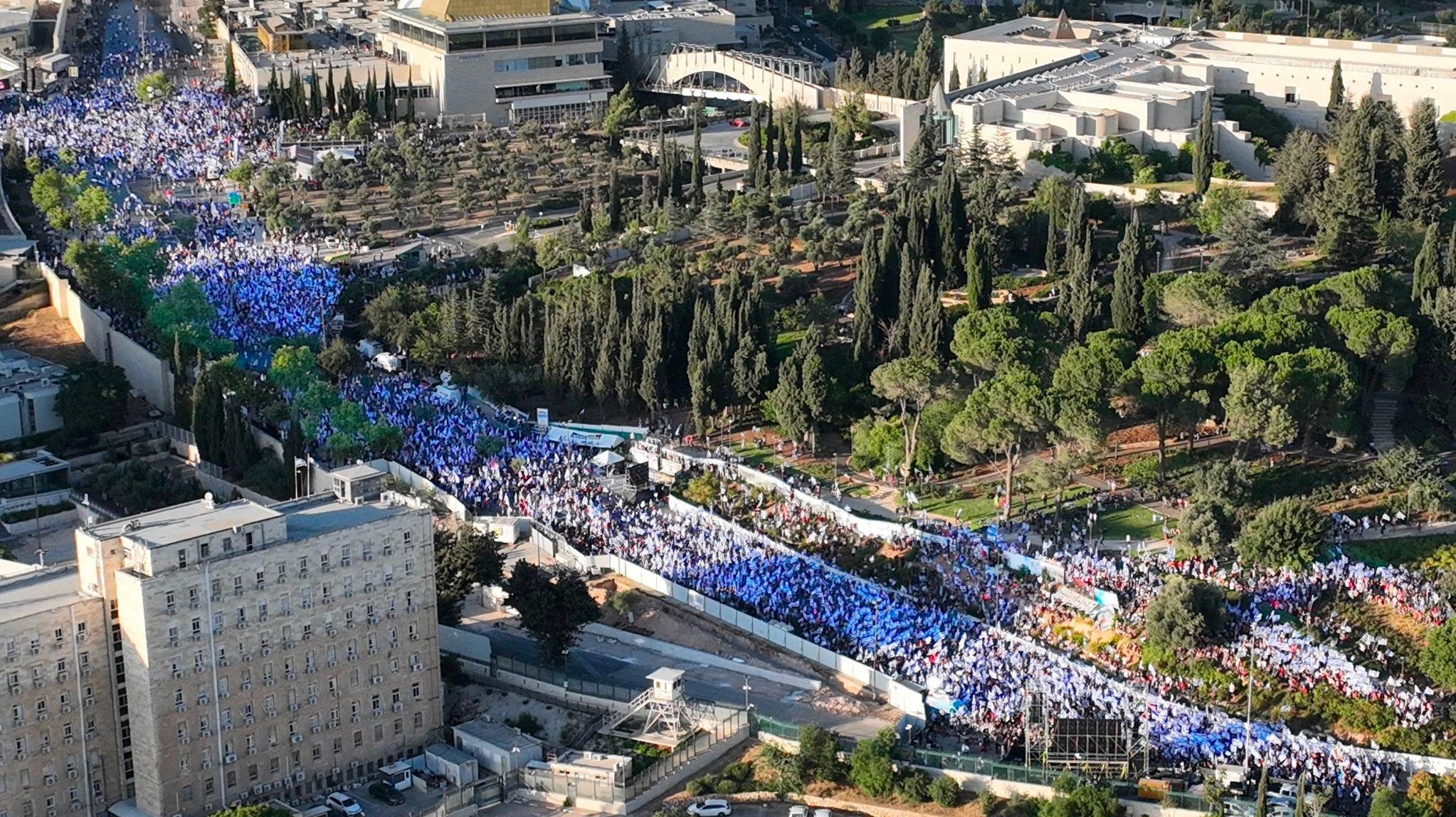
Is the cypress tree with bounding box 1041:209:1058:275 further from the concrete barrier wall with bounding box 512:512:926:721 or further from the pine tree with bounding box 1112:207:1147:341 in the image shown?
the concrete barrier wall with bounding box 512:512:926:721

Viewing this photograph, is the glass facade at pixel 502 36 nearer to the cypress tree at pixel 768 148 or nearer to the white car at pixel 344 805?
the cypress tree at pixel 768 148

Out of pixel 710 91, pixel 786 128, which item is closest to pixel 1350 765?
pixel 786 128

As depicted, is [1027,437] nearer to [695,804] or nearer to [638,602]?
[638,602]

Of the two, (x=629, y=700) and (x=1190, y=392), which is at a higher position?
(x=1190, y=392)

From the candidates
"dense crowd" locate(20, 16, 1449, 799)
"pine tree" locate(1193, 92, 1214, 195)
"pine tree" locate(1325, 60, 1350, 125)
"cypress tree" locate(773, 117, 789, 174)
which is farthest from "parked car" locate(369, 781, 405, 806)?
"pine tree" locate(1325, 60, 1350, 125)

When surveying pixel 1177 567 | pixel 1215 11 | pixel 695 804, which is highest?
pixel 1215 11

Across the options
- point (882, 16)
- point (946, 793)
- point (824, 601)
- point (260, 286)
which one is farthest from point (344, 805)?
point (882, 16)
